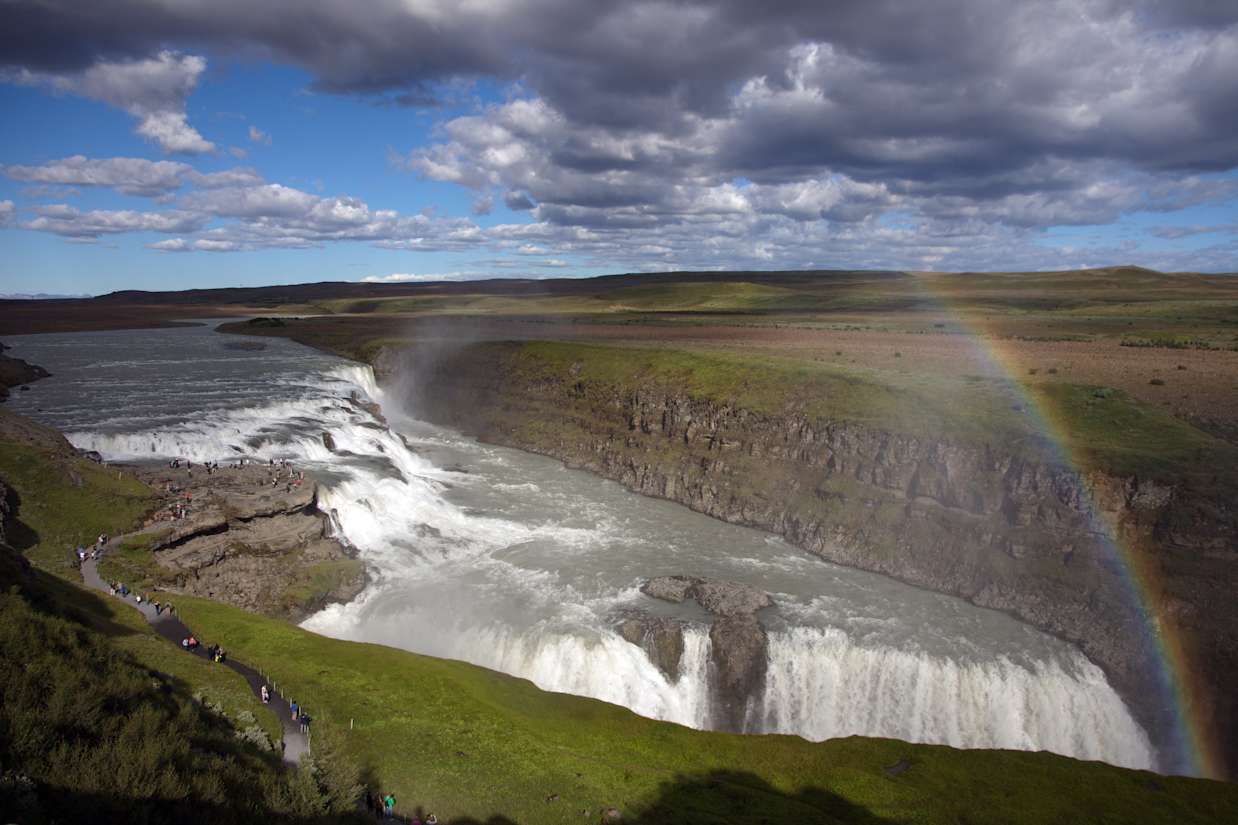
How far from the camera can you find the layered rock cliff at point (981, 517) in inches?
1389

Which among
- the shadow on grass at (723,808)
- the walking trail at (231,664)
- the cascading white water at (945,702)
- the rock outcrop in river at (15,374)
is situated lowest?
the cascading white water at (945,702)

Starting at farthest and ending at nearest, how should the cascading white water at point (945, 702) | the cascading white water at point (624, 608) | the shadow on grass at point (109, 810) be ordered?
the cascading white water at point (624, 608) < the cascading white water at point (945, 702) < the shadow on grass at point (109, 810)

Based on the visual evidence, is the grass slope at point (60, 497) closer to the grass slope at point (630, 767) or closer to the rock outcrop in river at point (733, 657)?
the grass slope at point (630, 767)

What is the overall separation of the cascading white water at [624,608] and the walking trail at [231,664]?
8164 millimetres

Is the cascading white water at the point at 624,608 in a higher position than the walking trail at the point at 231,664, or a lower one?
lower

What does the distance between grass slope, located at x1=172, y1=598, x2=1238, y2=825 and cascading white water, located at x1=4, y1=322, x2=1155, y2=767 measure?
4.36 metres

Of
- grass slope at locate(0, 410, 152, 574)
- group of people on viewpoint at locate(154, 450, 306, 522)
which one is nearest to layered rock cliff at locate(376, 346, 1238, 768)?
group of people on viewpoint at locate(154, 450, 306, 522)

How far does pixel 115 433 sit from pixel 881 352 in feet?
258

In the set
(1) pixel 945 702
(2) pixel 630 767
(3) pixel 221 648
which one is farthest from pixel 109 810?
(1) pixel 945 702

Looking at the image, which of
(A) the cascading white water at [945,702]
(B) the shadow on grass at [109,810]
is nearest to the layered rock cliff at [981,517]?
(A) the cascading white water at [945,702]

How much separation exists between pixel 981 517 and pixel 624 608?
24591 mm

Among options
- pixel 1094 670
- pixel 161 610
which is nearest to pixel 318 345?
pixel 161 610

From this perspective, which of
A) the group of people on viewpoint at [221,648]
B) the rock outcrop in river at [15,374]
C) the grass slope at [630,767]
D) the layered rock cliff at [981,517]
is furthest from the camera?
the rock outcrop in river at [15,374]

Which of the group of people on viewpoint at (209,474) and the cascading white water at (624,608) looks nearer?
the cascading white water at (624,608)
